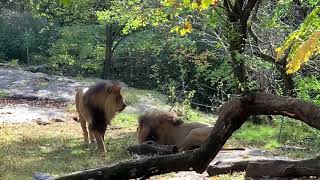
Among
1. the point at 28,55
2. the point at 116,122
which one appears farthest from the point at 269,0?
the point at 28,55

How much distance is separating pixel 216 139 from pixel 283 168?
2.07 meters

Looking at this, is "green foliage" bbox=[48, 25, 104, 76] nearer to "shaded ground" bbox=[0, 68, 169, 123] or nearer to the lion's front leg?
"shaded ground" bbox=[0, 68, 169, 123]

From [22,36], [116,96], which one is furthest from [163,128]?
[22,36]

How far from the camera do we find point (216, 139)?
4.76 metres

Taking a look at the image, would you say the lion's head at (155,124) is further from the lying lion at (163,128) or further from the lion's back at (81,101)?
the lion's back at (81,101)

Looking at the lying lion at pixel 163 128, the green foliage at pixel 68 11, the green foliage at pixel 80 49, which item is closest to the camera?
the lying lion at pixel 163 128

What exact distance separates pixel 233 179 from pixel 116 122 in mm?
9630

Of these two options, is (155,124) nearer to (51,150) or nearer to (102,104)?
(102,104)

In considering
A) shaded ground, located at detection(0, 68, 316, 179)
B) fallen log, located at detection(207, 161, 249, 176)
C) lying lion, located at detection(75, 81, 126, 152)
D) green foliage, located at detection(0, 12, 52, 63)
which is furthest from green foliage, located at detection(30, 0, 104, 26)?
fallen log, located at detection(207, 161, 249, 176)

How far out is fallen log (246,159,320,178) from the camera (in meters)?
6.19

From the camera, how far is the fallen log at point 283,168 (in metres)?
6.19

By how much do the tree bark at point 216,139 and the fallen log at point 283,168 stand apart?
4.91 feet

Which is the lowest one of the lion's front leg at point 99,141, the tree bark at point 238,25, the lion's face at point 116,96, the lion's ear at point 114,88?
the lion's front leg at point 99,141

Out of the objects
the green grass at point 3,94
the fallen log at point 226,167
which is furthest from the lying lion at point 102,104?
the green grass at point 3,94
